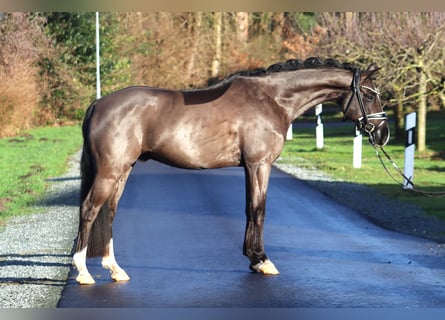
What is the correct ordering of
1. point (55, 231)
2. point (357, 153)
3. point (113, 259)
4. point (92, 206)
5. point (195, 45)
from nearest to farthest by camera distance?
point (92, 206) → point (113, 259) → point (55, 231) → point (357, 153) → point (195, 45)

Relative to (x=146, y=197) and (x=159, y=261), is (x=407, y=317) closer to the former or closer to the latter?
(x=159, y=261)

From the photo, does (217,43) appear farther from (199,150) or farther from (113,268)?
(113,268)

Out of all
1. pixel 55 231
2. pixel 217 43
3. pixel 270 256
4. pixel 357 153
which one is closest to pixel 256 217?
pixel 270 256

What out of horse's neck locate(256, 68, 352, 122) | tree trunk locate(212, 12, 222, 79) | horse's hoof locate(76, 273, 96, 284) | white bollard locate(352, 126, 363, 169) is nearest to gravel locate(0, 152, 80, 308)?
horse's hoof locate(76, 273, 96, 284)

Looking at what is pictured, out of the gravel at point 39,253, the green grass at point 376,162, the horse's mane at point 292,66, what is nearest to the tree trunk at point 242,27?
the green grass at point 376,162

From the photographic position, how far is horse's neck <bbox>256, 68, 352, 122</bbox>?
394 inches

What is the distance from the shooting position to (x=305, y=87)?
10.0 metres

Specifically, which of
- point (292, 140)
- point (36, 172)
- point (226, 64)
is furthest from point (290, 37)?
point (36, 172)

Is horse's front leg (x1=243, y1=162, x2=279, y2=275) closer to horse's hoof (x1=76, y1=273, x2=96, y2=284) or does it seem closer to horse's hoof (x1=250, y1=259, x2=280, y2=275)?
horse's hoof (x1=250, y1=259, x2=280, y2=275)

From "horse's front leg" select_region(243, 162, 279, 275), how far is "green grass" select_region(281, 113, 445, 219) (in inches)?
212

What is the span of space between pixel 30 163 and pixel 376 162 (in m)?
8.21

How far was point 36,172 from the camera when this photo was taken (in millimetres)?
21844

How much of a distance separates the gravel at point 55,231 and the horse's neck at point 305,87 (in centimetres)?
265

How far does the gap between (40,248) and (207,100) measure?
3.07 metres
